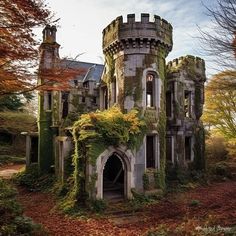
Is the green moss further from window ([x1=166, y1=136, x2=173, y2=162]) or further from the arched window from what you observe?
the arched window

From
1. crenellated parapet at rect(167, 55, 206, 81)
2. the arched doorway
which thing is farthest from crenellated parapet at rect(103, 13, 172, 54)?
the arched doorway

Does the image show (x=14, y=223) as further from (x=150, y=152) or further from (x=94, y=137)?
(x=150, y=152)

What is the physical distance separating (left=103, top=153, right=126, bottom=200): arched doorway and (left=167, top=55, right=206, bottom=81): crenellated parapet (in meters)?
7.66

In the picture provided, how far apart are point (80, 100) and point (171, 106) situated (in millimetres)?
7834

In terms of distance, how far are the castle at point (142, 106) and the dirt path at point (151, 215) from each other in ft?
5.39

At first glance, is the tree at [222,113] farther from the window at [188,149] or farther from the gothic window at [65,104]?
the gothic window at [65,104]

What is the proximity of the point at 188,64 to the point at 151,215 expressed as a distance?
39.5 feet

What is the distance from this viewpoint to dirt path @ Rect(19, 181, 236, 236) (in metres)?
10.2

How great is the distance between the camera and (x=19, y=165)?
2881 centimetres

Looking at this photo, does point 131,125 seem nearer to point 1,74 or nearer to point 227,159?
point 1,74

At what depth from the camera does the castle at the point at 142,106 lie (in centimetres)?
1439

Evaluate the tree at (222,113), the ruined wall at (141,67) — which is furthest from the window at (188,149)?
the tree at (222,113)

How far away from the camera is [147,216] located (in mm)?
11891

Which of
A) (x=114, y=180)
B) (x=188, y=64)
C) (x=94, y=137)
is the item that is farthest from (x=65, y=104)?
(x=188, y=64)
